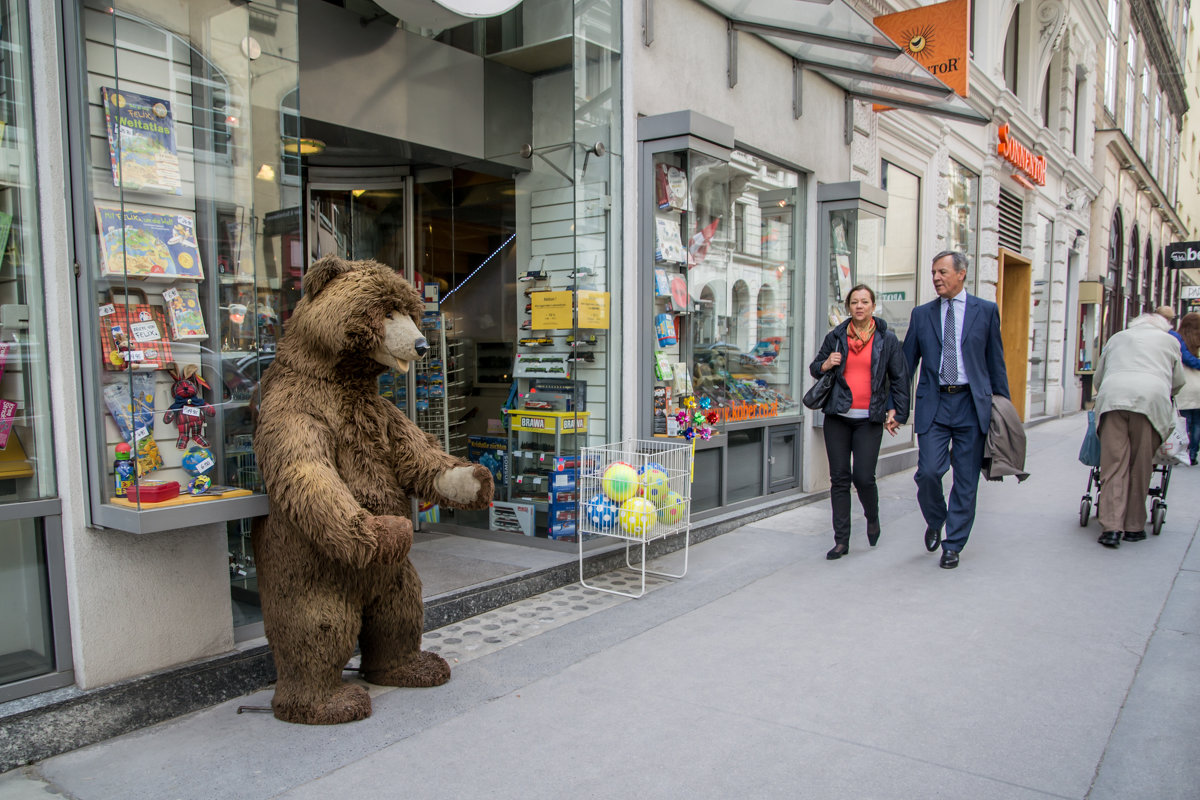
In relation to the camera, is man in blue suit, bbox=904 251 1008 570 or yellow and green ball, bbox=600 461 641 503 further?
man in blue suit, bbox=904 251 1008 570

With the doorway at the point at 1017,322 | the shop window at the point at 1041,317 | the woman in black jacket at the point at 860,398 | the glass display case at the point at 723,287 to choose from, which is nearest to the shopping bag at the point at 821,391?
the woman in black jacket at the point at 860,398

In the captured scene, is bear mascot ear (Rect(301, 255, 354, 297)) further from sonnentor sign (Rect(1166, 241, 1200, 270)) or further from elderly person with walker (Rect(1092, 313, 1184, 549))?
sonnentor sign (Rect(1166, 241, 1200, 270))

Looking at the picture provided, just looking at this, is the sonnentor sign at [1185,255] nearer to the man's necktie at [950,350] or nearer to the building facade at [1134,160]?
the building facade at [1134,160]

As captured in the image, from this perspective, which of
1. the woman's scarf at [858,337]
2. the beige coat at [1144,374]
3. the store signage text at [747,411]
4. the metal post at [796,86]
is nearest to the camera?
the woman's scarf at [858,337]

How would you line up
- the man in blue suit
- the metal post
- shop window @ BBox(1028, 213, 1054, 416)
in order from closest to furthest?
the man in blue suit < the metal post < shop window @ BBox(1028, 213, 1054, 416)

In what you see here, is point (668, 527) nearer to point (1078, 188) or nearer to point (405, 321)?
point (405, 321)

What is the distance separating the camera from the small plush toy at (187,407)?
3.29m

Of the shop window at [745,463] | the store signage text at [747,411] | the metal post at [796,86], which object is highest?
the metal post at [796,86]

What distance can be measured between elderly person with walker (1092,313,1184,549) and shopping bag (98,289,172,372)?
5.99m

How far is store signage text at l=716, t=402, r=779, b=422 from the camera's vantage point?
6641 millimetres

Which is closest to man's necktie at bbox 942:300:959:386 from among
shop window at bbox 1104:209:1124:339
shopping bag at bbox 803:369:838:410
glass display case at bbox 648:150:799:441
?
shopping bag at bbox 803:369:838:410

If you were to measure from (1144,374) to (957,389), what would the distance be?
166 cm

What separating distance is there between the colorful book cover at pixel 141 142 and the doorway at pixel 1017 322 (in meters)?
14.1

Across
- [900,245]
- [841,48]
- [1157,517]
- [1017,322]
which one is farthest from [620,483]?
[1017,322]
